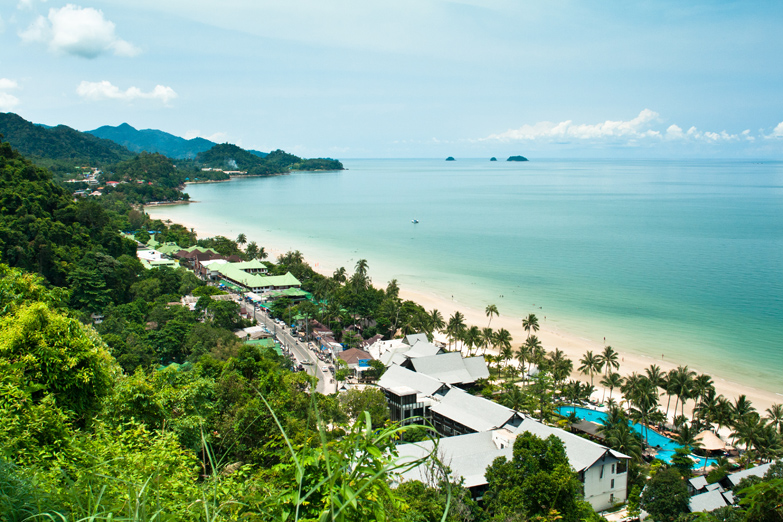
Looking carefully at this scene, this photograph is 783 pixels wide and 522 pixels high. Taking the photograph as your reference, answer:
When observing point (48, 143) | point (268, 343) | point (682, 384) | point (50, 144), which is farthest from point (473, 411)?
point (48, 143)

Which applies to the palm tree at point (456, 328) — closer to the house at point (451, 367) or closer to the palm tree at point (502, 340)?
the palm tree at point (502, 340)

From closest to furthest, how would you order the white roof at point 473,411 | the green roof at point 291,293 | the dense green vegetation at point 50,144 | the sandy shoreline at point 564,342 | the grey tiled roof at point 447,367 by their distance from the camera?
the white roof at point 473,411, the grey tiled roof at point 447,367, the sandy shoreline at point 564,342, the green roof at point 291,293, the dense green vegetation at point 50,144

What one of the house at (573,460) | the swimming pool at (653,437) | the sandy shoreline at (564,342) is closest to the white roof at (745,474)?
the swimming pool at (653,437)

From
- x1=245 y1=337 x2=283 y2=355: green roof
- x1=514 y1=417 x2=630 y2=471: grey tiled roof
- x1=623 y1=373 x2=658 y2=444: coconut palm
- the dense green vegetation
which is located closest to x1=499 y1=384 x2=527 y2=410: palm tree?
x1=514 y1=417 x2=630 y2=471: grey tiled roof

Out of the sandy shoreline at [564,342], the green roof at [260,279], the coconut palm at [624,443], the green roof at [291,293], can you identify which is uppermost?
the green roof at [260,279]

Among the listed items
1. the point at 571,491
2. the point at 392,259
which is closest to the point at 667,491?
the point at 571,491

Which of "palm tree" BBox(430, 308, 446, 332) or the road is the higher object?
"palm tree" BBox(430, 308, 446, 332)

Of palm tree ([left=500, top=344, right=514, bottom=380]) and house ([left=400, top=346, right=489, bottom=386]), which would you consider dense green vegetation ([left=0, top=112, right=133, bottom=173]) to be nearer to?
house ([left=400, top=346, right=489, bottom=386])
